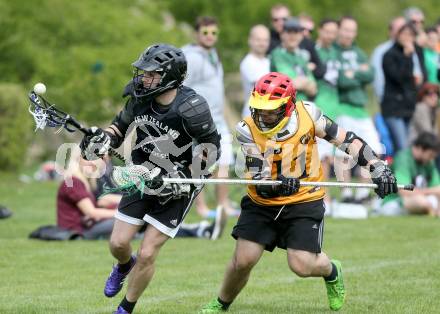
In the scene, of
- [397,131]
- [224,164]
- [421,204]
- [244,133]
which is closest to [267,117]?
[244,133]

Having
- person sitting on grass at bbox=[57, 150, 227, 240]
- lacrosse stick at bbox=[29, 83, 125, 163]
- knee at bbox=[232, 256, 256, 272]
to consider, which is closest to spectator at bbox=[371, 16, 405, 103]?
person sitting on grass at bbox=[57, 150, 227, 240]

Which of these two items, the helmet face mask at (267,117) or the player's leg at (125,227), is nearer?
the helmet face mask at (267,117)

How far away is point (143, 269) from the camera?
720 centimetres

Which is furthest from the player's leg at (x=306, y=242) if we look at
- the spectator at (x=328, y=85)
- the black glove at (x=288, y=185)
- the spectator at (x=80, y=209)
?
the spectator at (x=328, y=85)

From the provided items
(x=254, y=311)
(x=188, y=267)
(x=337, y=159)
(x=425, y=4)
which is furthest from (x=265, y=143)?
(x=425, y=4)

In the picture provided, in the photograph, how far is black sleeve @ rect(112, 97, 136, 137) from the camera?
7.61m

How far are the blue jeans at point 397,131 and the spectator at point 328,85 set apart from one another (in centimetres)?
106

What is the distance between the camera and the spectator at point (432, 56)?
1530cm

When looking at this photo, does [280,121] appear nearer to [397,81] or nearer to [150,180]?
[150,180]

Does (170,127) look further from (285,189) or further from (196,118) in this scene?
(285,189)

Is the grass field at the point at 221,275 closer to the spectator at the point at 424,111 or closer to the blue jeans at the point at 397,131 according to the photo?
the blue jeans at the point at 397,131

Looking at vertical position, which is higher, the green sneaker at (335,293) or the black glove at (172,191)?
the black glove at (172,191)

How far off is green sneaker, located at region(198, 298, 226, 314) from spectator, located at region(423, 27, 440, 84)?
8428mm

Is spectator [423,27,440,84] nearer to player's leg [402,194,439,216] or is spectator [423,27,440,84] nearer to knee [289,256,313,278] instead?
player's leg [402,194,439,216]
